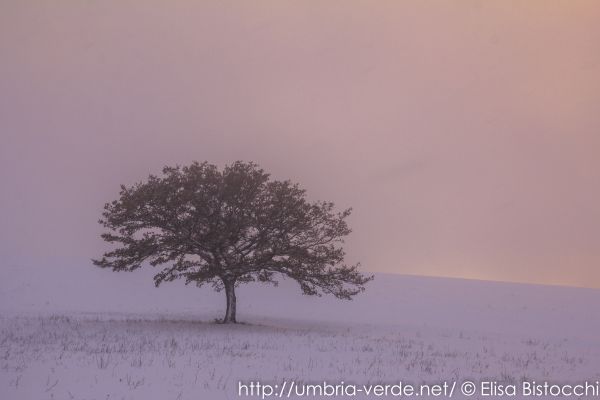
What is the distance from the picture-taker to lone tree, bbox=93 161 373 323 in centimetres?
2758

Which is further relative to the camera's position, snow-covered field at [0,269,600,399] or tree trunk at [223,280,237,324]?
tree trunk at [223,280,237,324]

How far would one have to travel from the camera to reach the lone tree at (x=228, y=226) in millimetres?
27578

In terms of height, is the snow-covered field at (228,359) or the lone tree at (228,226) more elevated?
the lone tree at (228,226)

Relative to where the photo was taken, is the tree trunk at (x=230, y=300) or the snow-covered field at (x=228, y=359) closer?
the snow-covered field at (x=228, y=359)

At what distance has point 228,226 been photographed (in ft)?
90.5

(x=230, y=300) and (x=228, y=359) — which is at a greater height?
(x=230, y=300)

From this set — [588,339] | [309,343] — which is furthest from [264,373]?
[588,339]

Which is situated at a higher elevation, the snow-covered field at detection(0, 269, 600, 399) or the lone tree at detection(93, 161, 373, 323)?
the lone tree at detection(93, 161, 373, 323)

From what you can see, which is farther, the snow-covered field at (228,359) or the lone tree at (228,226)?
the lone tree at (228,226)

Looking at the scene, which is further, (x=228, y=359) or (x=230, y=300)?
(x=230, y=300)

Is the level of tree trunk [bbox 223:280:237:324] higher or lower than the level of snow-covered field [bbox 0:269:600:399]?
higher

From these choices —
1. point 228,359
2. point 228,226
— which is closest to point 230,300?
point 228,226

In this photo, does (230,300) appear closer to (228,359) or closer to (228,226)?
(228,226)

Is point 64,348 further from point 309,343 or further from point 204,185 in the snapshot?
point 204,185
